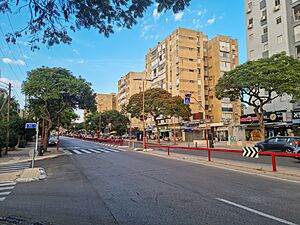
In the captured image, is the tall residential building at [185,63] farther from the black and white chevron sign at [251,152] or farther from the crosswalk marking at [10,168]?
the black and white chevron sign at [251,152]

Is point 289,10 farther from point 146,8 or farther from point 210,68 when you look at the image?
point 146,8

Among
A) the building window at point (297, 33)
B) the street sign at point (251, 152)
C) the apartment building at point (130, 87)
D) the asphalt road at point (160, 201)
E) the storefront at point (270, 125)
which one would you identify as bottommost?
the asphalt road at point (160, 201)

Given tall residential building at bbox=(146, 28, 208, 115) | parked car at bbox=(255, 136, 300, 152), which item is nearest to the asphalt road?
parked car at bbox=(255, 136, 300, 152)

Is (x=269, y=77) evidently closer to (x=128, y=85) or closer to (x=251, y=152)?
(x=251, y=152)

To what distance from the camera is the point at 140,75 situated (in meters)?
90.8

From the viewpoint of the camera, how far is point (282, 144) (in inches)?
778

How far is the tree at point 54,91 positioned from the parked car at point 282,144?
17.8 meters

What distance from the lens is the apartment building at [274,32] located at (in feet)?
110

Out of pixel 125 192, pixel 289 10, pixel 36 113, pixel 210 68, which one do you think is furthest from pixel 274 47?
pixel 125 192

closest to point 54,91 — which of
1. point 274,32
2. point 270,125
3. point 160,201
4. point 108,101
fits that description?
point 160,201

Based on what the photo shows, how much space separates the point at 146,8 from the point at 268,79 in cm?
2393

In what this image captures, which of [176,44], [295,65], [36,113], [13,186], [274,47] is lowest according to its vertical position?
[13,186]

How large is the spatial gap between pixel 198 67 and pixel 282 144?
154 feet

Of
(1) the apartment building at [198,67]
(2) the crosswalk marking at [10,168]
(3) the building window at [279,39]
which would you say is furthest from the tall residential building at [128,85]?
(2) the crosswalk marking at [10,168]
